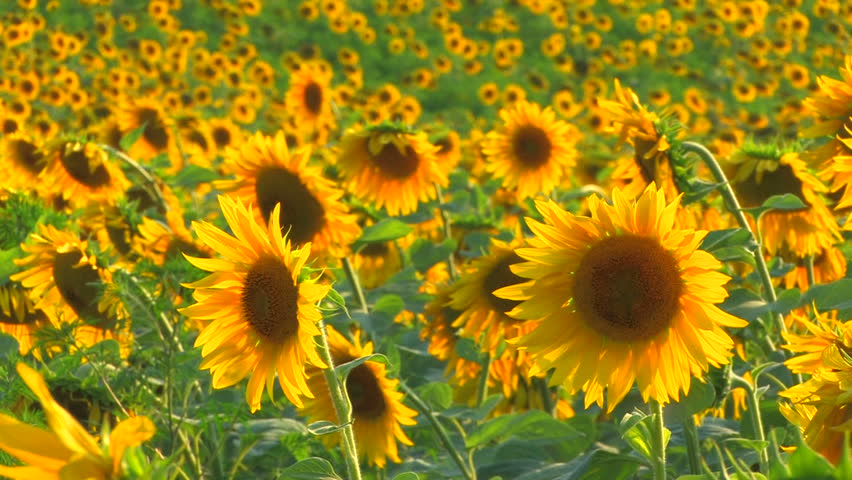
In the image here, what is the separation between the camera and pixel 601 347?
164 cm

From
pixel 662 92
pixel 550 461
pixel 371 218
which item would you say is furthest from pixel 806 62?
pixel 550 461

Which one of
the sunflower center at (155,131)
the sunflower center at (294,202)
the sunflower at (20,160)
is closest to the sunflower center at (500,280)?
the sunflower center at (294,202)

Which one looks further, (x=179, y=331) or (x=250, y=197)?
(x=250, y=197)

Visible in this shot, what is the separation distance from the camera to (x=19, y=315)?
2.59 m

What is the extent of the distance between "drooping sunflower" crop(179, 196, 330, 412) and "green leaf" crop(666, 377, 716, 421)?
59 centimetres

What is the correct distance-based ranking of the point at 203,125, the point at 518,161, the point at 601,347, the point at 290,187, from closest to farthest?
1. the point at 601,347
2. the point at 290,187
3. the point at 518,161
4. the point at 203,125

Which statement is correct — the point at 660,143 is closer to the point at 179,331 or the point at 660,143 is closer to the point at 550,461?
the point at 550,461

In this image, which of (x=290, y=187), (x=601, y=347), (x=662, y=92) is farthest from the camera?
(x=662, y=92)

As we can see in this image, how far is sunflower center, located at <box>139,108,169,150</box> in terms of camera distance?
5.11m

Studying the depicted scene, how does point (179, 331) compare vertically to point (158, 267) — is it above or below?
below

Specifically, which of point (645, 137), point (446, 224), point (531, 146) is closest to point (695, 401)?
point (645, 137)

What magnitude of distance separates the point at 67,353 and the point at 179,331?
0.25m

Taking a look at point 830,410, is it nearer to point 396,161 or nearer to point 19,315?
point 19,315

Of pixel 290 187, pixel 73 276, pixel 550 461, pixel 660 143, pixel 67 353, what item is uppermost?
pixel 660 143
